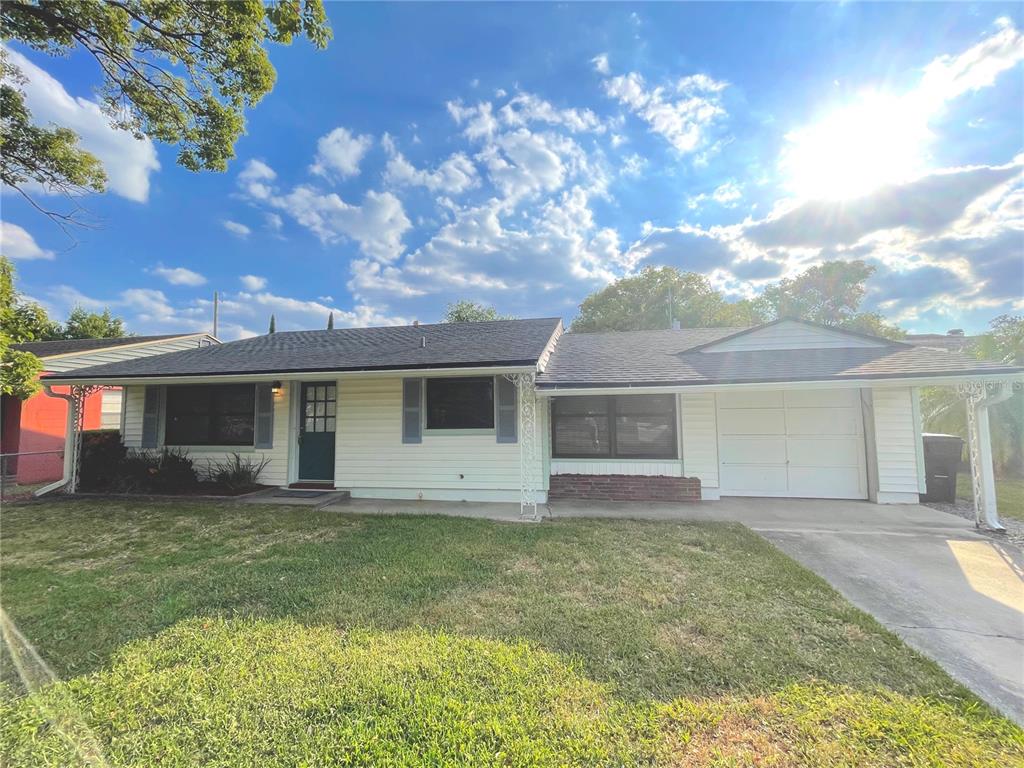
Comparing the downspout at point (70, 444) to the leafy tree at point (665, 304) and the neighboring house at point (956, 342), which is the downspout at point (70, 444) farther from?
the leafy tree at point (665, 304)

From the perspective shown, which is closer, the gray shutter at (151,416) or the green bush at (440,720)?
the green bush at (440,720)

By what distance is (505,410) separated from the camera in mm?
7742

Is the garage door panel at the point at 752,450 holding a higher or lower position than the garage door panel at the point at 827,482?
higher

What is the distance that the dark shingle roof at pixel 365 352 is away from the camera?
7.18m

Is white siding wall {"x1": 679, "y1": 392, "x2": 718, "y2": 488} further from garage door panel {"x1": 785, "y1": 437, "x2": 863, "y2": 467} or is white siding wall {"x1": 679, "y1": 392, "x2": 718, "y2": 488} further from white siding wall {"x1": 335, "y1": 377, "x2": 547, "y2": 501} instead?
white siding wall {"x1": 335, "y1": 377, "x2": 547, "y2": 501}

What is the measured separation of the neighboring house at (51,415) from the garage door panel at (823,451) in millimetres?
15959

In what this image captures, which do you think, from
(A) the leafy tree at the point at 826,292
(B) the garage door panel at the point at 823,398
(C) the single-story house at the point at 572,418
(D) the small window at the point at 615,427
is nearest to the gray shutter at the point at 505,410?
(C) the single-story house at the point at 572,418

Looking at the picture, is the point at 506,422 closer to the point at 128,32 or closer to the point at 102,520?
the point at 102,520

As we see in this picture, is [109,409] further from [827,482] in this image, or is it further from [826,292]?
[826,292]

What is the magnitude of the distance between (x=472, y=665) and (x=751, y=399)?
7488 millimetres

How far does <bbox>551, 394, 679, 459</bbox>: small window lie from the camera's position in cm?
795

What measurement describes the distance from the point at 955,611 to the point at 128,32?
465 inches

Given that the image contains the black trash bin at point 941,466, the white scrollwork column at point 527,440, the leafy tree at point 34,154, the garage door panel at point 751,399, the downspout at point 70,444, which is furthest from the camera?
the downspout at point 70,444

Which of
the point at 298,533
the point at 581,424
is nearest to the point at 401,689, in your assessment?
the point at 298,533
